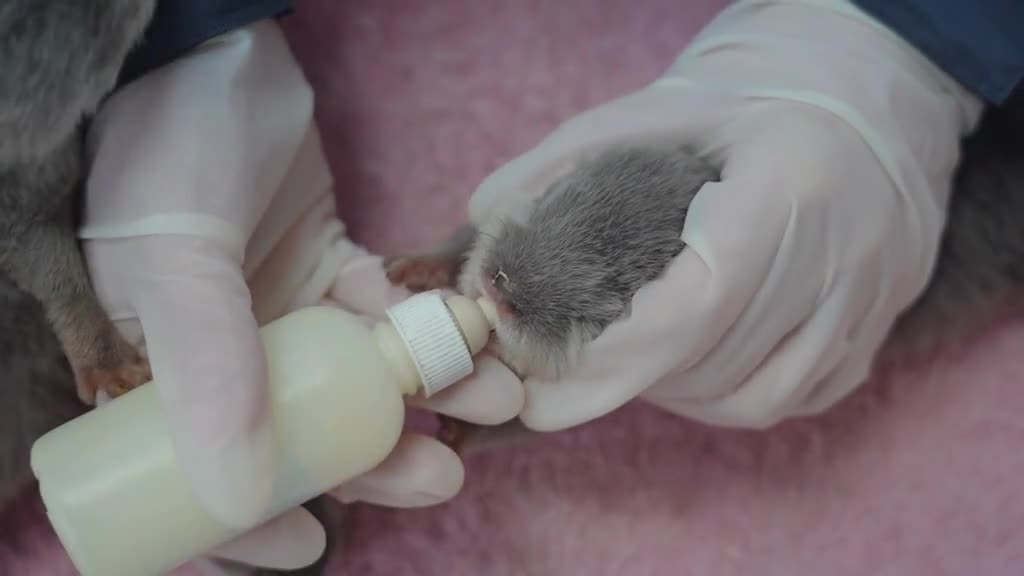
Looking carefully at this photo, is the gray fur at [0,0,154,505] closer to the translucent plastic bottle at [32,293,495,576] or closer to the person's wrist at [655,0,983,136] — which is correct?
the translucent plastic bottle at [32,293,495,576]

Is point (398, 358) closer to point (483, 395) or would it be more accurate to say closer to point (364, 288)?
point (483, 395)

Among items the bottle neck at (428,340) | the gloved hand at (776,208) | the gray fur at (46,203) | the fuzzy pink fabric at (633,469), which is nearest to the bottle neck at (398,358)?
the bottle neck at (428,340)

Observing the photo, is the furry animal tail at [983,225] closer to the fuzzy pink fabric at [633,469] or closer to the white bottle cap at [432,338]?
the fuzzy pink fabric at [633,469]

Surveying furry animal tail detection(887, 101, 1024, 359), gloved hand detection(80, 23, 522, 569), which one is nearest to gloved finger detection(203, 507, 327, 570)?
gloved hand detection(80, 23, 522, 569)

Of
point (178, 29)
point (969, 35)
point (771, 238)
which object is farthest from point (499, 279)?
point (969, 35)

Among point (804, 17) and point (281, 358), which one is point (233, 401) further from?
point (804, 17)

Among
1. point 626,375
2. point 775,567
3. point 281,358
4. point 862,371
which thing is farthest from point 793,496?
point 281,358
